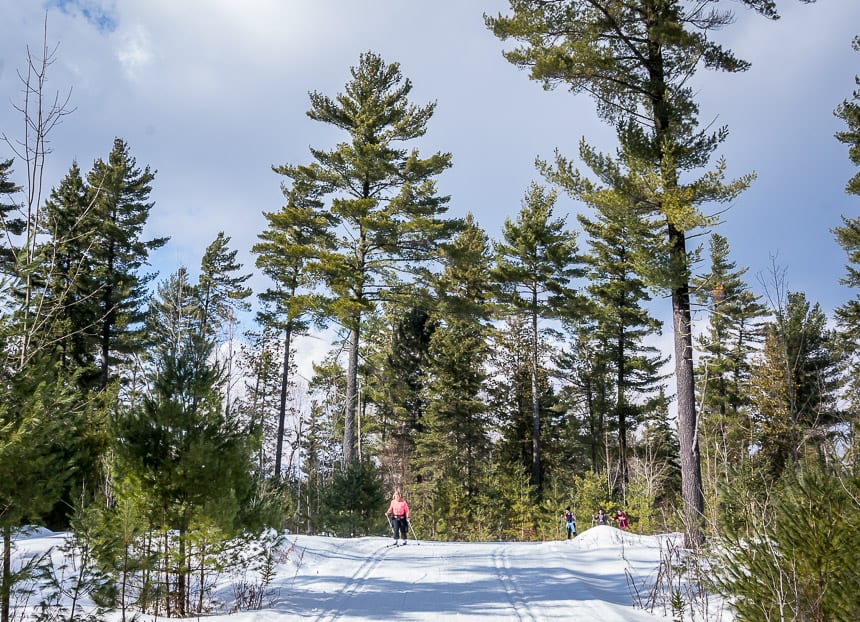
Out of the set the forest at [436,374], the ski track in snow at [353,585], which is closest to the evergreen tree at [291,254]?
the forest at [436,374]

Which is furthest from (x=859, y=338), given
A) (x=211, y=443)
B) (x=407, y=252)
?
(x=211, y=443)

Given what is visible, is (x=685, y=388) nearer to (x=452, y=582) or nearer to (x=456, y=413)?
(x=452, y=582)

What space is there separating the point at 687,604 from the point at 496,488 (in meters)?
17.7

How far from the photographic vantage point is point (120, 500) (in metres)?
6.46

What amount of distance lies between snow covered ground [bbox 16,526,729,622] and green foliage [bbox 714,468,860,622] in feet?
4.30

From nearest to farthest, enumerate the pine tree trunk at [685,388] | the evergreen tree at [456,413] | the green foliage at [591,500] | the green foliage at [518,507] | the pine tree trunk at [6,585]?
the pine tree trunk at [6,585], the pine tree trunk at [685,388], the green foliage at [591,500], the green foliage at [518,507], the evergreen tree at [456,413]

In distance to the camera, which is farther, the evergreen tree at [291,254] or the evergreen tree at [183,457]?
the evergreen tree at [291,254]

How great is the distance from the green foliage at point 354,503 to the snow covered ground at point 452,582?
11.6 ft

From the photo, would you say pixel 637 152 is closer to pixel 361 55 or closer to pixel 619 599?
pixel 619 599

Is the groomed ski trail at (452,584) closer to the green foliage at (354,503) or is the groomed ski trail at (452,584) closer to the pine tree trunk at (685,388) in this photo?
the pine tree trunk at (685,388)

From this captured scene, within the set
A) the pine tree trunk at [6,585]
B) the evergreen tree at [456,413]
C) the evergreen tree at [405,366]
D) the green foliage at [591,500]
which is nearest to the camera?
the pine tree trunk at [6,585]

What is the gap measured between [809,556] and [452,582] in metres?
5.16

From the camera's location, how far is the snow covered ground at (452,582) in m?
6.87

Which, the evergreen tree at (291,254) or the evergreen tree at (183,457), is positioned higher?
the evergreen tree at (291,254)
